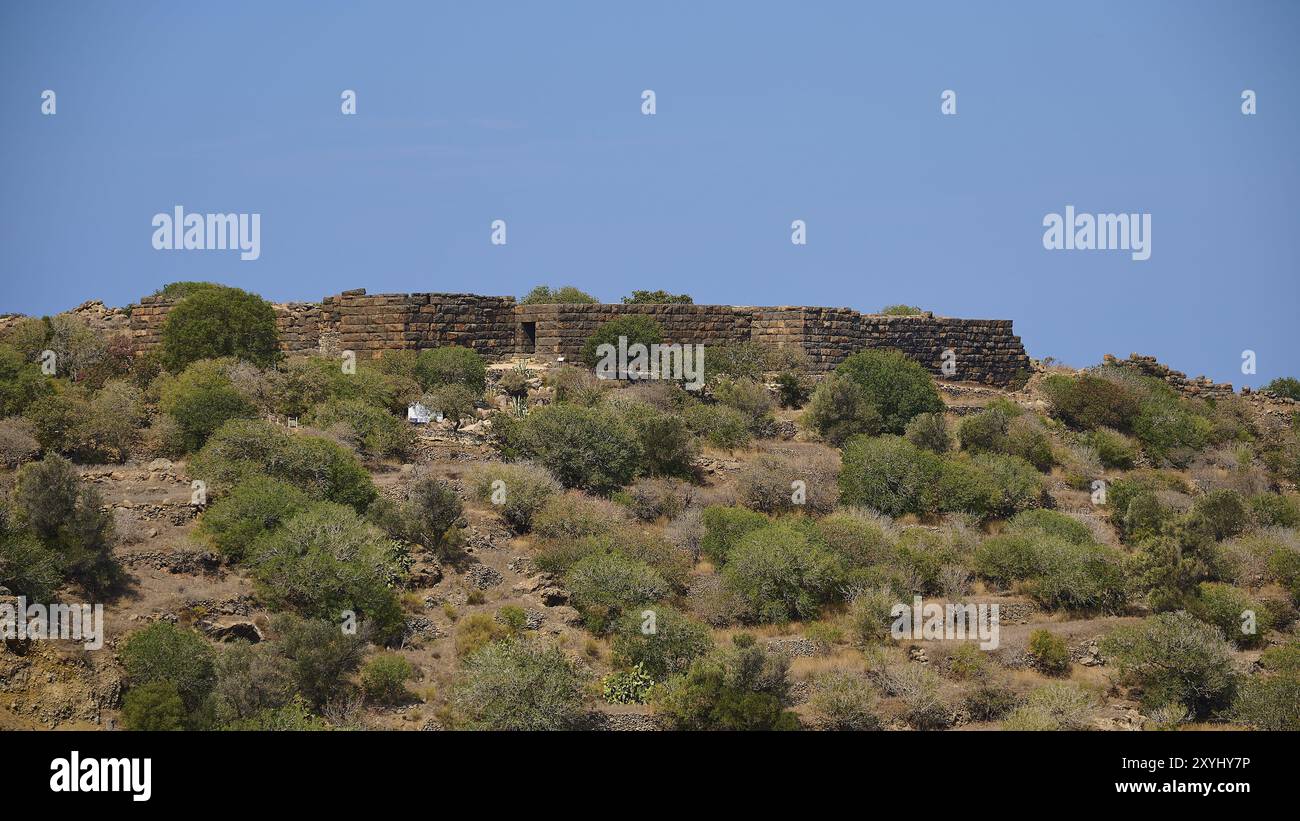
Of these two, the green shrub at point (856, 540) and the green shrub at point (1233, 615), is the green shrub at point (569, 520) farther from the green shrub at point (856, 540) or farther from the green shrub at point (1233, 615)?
the green shrub at point (1233, 615)

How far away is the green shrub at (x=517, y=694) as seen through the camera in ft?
71.8

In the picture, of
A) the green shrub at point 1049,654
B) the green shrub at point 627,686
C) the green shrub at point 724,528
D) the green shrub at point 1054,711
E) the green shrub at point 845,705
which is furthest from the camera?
the green shrub at point 724,528

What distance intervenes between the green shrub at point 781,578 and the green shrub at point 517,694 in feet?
14.1

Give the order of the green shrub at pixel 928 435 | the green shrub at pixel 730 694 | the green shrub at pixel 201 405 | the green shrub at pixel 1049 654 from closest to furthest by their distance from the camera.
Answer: the green shrub at pixel 730 694 → the green shrub at pixel 1049 654 → the green shrub at pixel 201 405 → the green shrub at pixel 928 435

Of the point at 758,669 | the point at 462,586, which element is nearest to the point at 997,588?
the point at 758,669

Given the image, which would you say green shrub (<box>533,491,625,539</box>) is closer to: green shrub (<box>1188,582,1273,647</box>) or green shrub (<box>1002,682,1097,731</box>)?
→ green shrub (<box>1002,682,1097,731</box>)

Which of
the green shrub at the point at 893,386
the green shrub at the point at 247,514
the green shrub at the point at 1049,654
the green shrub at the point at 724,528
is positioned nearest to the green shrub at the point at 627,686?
the green shrub at the point at 724,528

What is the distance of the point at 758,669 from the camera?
23125mm

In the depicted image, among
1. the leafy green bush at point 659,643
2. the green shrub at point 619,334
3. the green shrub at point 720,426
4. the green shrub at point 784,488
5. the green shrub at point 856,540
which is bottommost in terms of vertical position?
the leafy green bush at point 659,643

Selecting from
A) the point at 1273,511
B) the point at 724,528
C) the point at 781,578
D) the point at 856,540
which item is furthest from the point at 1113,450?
the point at 781,578

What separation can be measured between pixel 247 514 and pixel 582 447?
648cm

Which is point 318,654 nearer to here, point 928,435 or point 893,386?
point 928,435

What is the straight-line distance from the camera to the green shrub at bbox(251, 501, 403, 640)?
24.2 m
